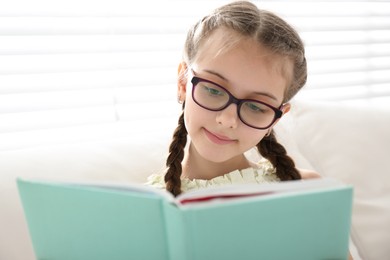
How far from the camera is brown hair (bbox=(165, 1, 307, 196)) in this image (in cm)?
111

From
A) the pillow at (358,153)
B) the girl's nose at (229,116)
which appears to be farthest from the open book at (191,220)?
the pillow at (358,153)

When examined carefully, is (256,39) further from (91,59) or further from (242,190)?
(91,59)

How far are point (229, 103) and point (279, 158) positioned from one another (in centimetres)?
32

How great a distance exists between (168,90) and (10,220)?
0.89 m

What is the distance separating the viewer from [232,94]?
3.51 feet

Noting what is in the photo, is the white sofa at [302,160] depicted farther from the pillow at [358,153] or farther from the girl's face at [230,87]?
the girl's face at [230,87]

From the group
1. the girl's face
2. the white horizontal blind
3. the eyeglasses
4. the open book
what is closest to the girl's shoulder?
the girl's face

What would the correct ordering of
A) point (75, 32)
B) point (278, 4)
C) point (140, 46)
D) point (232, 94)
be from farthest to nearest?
point (278, 4), point (140, 46), point (75, 32), point (232, 94)

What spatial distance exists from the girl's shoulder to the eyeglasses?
216 mm

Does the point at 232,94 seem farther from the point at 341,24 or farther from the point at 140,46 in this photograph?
the point at 341,24

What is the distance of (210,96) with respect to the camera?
108 centimetres

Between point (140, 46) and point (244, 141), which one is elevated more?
point (140, 46)

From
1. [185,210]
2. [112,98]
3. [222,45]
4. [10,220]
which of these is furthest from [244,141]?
[112,98]

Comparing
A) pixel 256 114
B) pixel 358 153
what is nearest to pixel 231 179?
pixel 256 114
